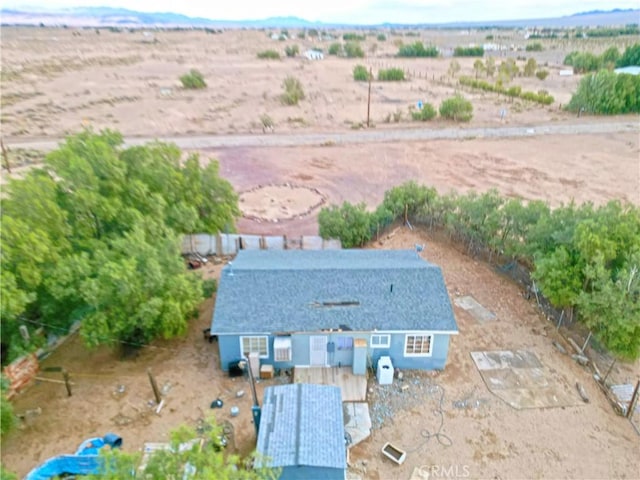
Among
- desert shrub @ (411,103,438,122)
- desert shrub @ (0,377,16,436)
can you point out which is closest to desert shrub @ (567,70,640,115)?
Result: desert shrub @ (411,103,438,122)

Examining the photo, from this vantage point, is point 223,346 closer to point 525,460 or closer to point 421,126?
point 525,460

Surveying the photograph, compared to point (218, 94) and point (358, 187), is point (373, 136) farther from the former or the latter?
point (218, 94)

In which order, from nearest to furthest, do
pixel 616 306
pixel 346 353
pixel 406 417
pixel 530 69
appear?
pixel 406 417 → pixel 616 306 → pixel 346 353 → pixel 530 69

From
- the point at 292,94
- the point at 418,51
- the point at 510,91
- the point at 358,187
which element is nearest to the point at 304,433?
the point at 358,187

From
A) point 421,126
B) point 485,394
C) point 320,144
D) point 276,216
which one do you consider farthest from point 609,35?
point 485,394

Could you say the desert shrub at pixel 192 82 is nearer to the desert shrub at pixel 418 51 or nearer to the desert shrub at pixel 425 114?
the desert shrub at pixel 425 114

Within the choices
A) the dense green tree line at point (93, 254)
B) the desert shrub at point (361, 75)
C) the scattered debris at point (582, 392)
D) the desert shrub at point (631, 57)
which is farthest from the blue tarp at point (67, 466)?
the desert shrub at point (631, 57)

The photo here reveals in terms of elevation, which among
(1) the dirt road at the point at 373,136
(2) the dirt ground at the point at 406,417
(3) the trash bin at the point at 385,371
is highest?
(1) the dirt road at the point at 373,136
